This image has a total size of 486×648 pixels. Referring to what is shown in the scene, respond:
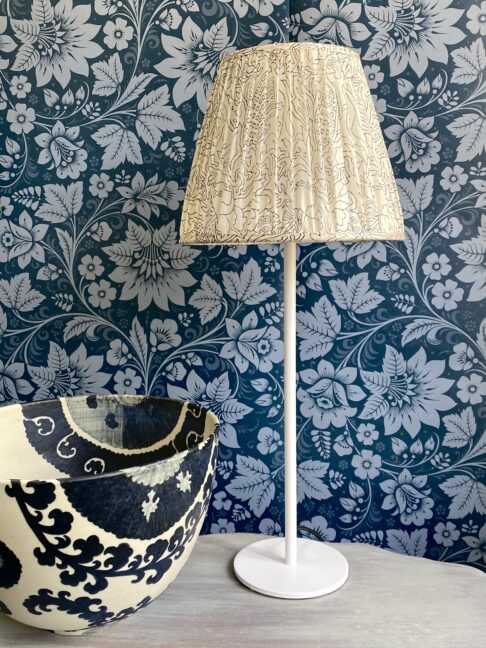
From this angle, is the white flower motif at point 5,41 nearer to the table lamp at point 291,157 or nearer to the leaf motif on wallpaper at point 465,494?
the table lamp at point 291,157

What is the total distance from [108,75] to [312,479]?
0.74m

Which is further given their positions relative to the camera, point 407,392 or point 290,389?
point 407,392

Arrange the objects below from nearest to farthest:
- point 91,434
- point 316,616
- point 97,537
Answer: point 97,537 < point 316,616 < point 91,434

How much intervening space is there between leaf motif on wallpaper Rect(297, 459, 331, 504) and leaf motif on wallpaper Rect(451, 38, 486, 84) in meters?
0.64

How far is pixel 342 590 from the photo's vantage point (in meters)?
0.79

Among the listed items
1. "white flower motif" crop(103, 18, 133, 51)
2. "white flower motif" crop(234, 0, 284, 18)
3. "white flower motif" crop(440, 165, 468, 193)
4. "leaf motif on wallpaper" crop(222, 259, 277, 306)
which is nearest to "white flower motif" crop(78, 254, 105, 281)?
"leaf motif on wallpaper" crop(222, 259, 277, 306)

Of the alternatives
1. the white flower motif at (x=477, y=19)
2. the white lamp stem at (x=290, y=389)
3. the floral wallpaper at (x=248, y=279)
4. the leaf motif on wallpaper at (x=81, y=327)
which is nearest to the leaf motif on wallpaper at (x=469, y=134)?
the floral wallpaper at (x=248, y=279)

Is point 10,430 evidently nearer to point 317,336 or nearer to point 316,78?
point 317,336

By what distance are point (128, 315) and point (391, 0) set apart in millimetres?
639

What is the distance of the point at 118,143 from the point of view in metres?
1.01

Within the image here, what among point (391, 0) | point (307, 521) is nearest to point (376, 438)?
point (307, 521)

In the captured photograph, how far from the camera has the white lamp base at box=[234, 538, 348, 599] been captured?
30.7 inches

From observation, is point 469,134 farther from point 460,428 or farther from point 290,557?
point 290,557

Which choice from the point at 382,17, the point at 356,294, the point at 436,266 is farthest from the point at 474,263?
the point at 382,17
